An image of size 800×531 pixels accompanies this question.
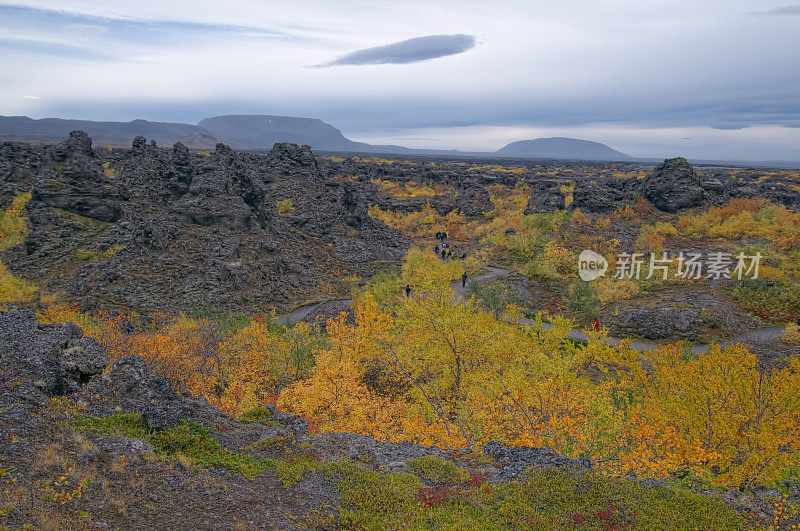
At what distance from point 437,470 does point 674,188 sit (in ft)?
319

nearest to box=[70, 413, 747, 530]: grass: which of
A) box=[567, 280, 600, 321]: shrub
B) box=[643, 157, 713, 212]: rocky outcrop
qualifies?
box=[567, 280, 600, 321]: shrub

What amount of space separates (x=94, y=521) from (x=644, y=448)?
1951cm

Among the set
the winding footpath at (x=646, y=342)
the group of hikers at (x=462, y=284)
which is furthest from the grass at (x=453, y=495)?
the group of hikers at (x=462, y=284)

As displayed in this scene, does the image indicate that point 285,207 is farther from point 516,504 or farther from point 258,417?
point 516,504

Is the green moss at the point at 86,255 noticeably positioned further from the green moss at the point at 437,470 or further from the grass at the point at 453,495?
the green moss at the point at 437,470

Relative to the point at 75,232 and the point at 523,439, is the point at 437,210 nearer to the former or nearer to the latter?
the point at 75,232

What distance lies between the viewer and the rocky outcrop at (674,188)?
284ft

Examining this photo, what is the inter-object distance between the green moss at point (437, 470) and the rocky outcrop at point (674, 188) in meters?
93.8

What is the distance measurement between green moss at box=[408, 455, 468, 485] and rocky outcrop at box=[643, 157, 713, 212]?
308 feet

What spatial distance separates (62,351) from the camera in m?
16.9

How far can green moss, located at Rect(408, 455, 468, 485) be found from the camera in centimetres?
1453

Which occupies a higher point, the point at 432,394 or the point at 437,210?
the point at 437,210

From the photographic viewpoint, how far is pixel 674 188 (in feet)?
289

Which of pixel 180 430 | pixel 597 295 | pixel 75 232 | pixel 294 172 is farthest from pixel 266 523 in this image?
pixel 294 172
